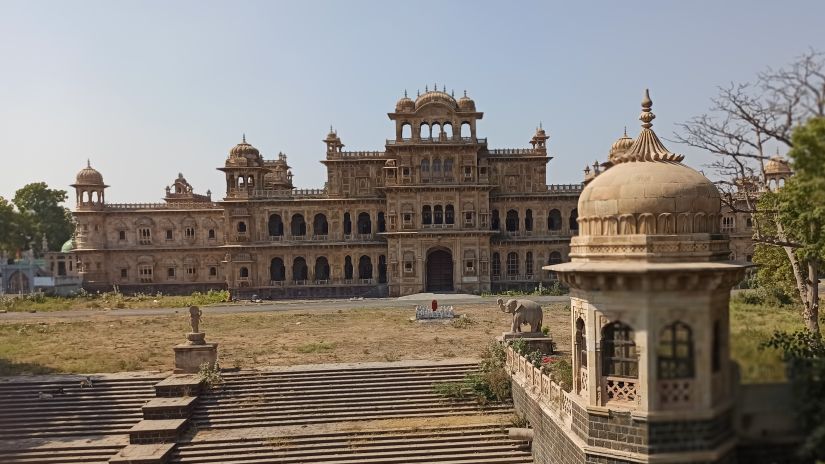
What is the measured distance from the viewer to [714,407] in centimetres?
800

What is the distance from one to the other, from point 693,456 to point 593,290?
2836mm

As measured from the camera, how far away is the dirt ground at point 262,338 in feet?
71.5

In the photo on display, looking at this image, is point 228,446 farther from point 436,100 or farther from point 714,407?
point 436,100

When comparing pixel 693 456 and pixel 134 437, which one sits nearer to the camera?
pixel 693 456

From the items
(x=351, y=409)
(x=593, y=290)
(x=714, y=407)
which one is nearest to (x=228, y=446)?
(x=351, y=409)

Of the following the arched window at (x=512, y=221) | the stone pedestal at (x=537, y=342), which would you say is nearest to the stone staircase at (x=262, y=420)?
the stone pedestal at (x=537, y=342)

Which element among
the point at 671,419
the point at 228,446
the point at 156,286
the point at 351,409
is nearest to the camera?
the point at 671,419

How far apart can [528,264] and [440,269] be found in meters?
8.06

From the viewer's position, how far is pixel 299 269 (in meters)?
50.3

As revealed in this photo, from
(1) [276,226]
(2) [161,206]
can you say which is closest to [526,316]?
(1) [276,226]

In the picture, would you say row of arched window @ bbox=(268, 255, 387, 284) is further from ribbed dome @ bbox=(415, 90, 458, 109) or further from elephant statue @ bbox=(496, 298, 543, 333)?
elephant statue @ bbox=(496, 298, 543, 333)

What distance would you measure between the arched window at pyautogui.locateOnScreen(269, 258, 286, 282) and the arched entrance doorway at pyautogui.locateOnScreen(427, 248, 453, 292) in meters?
13.5

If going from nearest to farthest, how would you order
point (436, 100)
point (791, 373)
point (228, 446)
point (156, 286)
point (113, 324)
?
point (791, 373) < point (228, 446) < point (113, 324) < point (436, 100) < point (156, 286)

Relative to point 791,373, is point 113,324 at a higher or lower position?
lower
